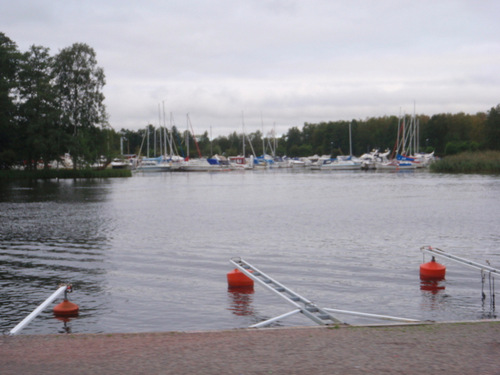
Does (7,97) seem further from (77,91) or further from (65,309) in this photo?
(65,309)

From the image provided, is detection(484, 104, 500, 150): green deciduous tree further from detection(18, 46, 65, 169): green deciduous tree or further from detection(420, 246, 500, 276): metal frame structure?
detection(420, 246, 500, 276): metal frame structure

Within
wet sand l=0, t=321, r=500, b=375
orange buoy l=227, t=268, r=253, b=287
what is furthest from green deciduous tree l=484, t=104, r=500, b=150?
wet sand l=0, t=321, r=500, b=375

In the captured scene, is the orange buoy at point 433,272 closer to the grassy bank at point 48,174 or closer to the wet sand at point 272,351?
the wet sand at point 272,351

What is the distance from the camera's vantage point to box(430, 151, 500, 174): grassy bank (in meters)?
98.4

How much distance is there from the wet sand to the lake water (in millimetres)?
3657

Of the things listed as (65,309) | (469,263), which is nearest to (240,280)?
(65,309)

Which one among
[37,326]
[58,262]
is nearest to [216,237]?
[58,262]

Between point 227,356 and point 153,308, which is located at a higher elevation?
point 227,356

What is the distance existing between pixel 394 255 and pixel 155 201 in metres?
32.4

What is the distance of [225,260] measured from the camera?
20.5m

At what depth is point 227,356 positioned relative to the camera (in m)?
7.32

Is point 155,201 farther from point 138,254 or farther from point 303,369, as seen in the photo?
point 303,369

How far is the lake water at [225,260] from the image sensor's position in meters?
13.2

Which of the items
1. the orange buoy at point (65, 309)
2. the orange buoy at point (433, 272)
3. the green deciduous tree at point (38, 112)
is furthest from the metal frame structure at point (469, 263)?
the green deciduous tree at point (38, 112)
